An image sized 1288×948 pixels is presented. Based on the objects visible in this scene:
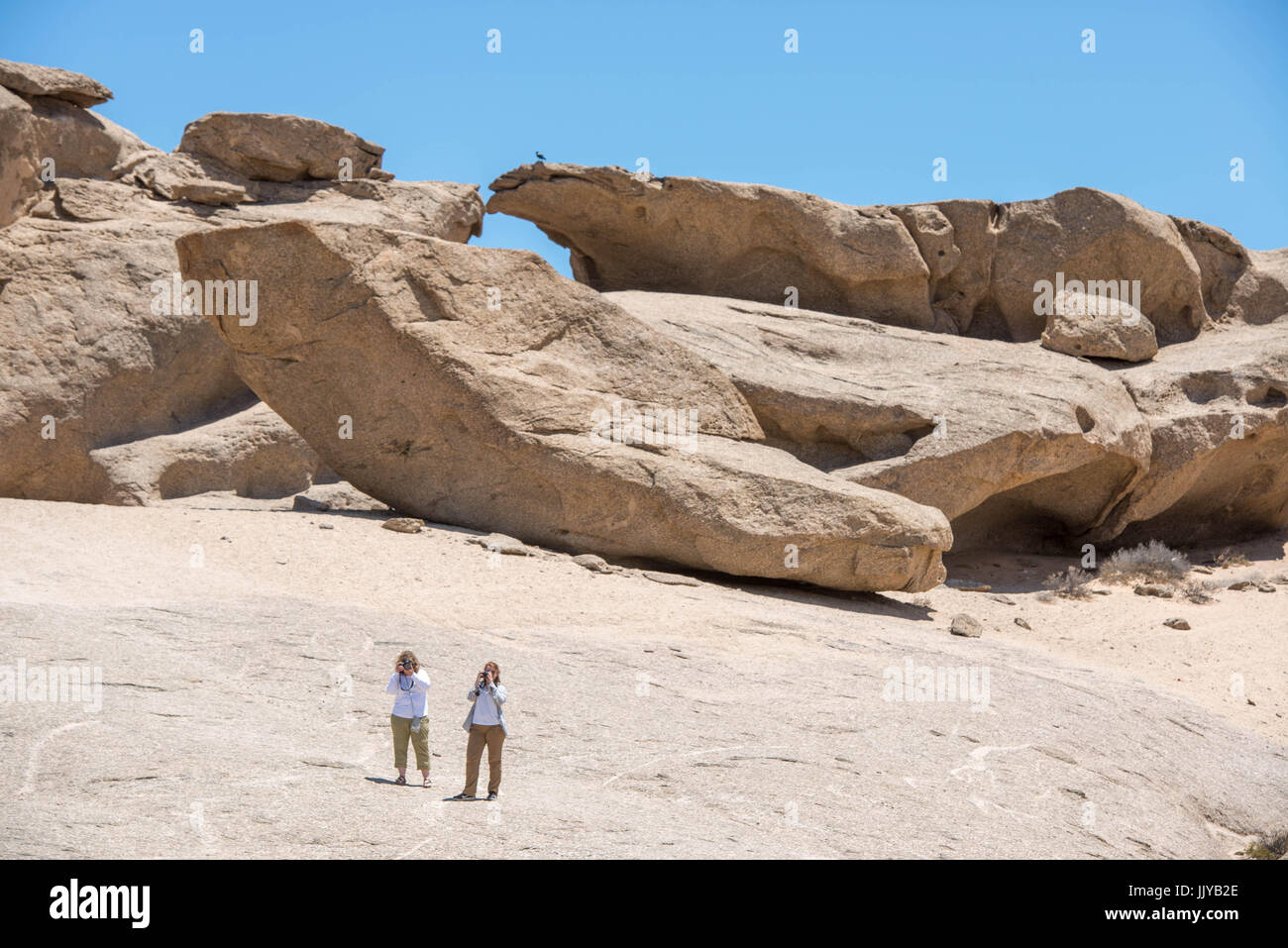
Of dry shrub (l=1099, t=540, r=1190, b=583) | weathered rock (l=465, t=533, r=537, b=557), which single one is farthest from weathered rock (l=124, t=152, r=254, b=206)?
dry shrub (l=1099, t=540, r=1190, b=583)

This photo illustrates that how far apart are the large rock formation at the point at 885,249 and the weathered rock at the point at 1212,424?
138 centimetres

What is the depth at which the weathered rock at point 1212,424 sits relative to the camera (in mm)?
17359

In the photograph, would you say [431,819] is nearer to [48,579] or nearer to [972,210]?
[48,579]

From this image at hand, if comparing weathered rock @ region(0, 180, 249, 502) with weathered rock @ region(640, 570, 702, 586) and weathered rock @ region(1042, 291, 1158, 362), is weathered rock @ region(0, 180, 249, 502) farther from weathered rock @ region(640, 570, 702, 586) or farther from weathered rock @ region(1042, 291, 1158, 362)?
weathered rock @ region(1042, 291, 1158, 362)

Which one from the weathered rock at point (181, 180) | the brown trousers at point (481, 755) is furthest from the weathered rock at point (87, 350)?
the brown trousers at point (481, 755)

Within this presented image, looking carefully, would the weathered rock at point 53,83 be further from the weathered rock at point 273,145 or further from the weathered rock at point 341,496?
the weathered rock at point 341,496

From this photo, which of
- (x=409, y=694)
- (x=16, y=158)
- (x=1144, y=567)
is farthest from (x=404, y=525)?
(x=1144, y=567)

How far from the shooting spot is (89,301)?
1575cm

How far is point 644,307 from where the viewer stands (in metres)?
16.6

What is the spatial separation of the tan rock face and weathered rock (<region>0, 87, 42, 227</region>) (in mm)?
3751

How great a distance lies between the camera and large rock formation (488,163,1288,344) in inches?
721

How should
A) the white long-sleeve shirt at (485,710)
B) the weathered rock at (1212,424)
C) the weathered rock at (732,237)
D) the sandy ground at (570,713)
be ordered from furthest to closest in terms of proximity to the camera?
1. the weathered rock at (732,237)
2. the weathered rock at (1212,424)
3. the white long-sleeve shirt at (485,710)
4. the sandy ground at (570,713)

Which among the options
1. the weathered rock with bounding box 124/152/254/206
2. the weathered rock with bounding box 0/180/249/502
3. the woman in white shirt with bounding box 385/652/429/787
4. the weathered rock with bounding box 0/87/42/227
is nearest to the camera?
the woman in white shirt with bounding box 385/652/429/787

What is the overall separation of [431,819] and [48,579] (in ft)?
18.5
